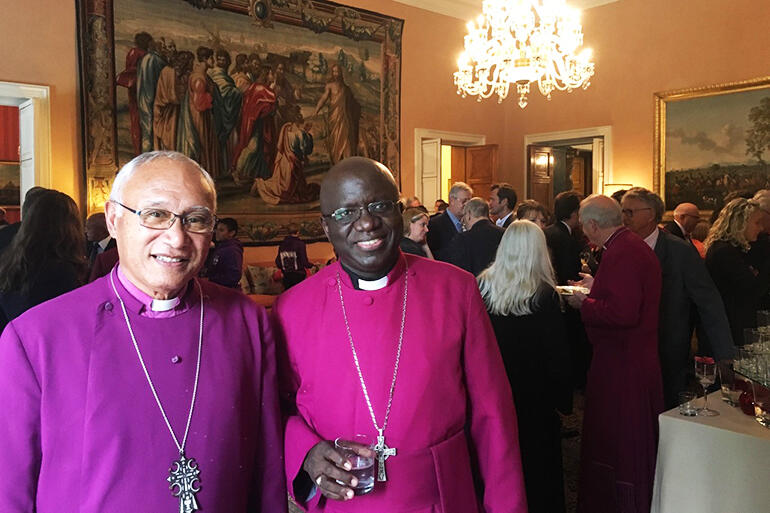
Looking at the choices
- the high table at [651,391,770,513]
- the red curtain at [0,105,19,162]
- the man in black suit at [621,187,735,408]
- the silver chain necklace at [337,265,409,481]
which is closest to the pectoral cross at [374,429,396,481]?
the silver chain necklace at [337,265,409,481]

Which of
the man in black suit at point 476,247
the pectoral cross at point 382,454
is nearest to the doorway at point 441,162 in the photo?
the man in black suit at point 476,247

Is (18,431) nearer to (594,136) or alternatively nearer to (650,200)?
(650,200)

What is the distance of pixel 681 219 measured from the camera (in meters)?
7.01

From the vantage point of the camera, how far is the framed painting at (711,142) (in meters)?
9.10

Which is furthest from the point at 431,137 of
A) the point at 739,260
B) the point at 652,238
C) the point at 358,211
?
the point at 358,211

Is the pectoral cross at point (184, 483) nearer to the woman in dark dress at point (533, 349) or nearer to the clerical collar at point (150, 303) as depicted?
the clerical collar at point (150, 303)

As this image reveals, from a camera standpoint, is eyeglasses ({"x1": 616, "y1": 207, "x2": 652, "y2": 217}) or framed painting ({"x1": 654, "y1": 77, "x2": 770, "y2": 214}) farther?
framed painting ({"x1": 654, "y1": 77, "x2": 770, "y2": 214})

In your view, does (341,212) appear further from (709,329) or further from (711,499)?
(709,329)

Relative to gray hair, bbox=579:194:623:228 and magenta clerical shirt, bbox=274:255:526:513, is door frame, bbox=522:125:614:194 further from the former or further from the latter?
magenta clerical shirt, bbox=274:255:526:513

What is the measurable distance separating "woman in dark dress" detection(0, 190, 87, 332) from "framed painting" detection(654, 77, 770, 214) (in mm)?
9165

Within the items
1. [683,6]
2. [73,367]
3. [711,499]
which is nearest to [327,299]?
[73,367]

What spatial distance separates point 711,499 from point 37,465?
2.63m

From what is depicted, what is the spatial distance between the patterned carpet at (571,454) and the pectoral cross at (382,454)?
2626mm

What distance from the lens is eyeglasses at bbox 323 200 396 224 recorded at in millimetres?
1818
